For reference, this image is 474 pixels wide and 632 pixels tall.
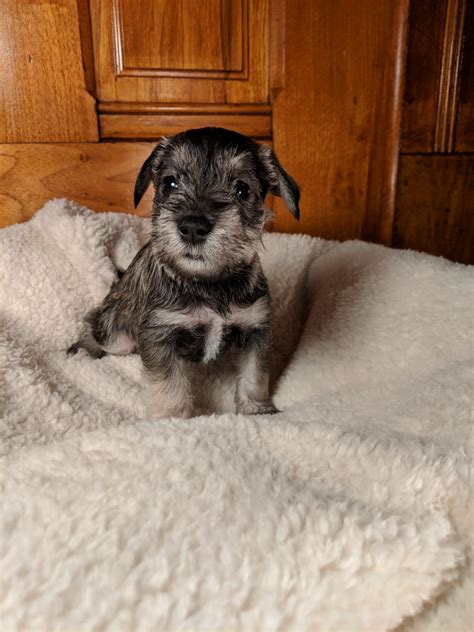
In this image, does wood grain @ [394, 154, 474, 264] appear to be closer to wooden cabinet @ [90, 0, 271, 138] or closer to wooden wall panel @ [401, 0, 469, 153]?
wooden wall panel @ [401, 0, 469, 153]

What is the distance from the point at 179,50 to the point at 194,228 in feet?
4.49

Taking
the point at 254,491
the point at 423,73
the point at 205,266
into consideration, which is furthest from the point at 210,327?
the point at 423,73

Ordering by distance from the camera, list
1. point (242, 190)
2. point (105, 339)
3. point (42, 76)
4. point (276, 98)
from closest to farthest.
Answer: point (242, 190), point (105, 339), point (42, 76), point (276, 98)

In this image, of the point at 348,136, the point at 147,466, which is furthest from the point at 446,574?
the point at 348,136

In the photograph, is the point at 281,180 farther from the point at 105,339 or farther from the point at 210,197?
the point at 105,339

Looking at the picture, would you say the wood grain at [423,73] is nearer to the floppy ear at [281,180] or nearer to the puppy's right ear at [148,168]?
the floppy ear at [281,180]

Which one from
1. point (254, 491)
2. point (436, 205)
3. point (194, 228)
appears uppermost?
point (194, 228)

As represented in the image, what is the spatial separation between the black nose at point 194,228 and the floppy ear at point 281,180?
16.7 inches

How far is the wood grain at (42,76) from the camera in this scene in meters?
2.13

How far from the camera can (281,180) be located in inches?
65.6

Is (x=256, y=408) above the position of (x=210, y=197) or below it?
below

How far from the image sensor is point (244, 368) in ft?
5.73

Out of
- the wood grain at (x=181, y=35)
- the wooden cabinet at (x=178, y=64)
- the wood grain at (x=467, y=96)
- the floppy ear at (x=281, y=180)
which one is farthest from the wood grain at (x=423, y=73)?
the floppy ear at (x=281, y=180)

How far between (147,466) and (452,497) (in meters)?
0.58
